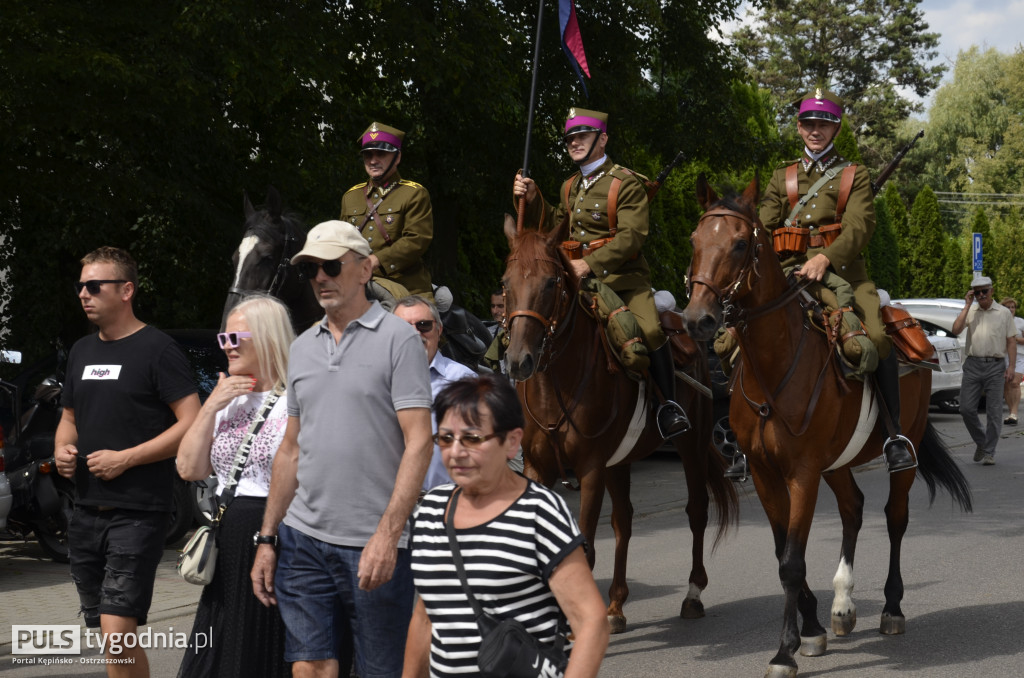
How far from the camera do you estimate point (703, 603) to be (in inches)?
348

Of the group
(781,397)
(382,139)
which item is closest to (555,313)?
(781,397)

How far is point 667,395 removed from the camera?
8.33m

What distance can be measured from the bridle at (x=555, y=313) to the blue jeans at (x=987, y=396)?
10.4m

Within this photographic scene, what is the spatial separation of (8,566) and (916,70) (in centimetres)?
5793

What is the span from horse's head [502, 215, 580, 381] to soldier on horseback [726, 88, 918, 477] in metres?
1.53

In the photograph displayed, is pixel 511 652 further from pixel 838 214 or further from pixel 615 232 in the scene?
pixel 615 232

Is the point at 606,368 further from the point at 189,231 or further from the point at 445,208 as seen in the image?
the point at 445,208

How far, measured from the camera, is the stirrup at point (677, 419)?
8163mm

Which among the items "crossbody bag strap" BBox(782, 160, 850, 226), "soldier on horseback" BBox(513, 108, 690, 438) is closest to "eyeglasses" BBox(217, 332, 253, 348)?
"soldier on horseback" BBox(513, 108, 690, 438)

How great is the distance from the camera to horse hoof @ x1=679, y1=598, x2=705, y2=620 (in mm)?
8352

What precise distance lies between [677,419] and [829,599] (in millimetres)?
1816

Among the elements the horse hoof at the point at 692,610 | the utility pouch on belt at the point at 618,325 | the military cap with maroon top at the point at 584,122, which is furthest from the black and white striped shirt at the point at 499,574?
the military cap with maroon top at the point at 584,122

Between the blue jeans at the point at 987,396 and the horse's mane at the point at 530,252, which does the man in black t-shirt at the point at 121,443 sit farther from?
the blue jeans at the point at 987,396

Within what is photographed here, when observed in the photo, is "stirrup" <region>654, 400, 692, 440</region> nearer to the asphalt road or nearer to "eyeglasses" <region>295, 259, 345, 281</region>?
the asphalt road
